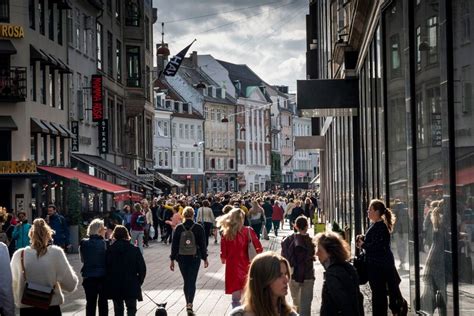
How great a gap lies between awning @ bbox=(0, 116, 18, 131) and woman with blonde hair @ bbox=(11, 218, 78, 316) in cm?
2711

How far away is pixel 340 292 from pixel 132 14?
53177 mm

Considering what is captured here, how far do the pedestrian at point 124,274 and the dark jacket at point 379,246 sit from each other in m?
2.92

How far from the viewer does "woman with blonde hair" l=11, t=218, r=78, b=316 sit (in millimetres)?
11695

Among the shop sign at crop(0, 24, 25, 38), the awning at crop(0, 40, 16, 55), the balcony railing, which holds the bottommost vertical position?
the balcony railing

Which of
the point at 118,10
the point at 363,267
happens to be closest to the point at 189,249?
the point at 363,267

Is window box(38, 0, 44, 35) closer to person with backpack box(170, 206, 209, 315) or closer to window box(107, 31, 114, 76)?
window box(107, 31, 114, 76)

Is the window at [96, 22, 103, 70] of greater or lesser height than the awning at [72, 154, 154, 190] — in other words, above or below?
above

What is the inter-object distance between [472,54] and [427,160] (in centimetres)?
302

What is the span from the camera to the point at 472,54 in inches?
330

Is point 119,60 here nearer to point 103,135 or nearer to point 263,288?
point 103,135

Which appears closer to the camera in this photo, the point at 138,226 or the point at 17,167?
the point at 138,226

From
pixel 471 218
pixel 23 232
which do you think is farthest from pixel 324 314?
pixel 23 232

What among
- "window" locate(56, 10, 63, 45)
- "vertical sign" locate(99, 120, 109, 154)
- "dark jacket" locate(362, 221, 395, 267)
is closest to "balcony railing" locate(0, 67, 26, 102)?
"window" locate(56, 10, 63, 45)

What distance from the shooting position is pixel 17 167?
37.3 metres
